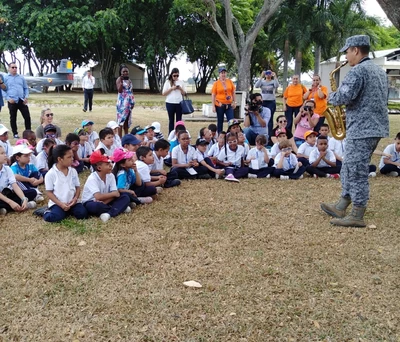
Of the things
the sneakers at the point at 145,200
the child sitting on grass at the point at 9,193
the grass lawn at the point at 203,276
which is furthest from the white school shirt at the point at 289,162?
the child sitting on grass at the point at 9,193

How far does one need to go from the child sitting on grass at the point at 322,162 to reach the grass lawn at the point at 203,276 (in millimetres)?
1588

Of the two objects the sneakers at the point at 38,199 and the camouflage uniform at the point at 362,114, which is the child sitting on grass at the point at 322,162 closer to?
the camouflage uniform at the point at 362,114

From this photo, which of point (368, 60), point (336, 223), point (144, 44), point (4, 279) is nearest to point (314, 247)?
point (336, 223)

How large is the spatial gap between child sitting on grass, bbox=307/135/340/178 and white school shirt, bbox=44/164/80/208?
3709mm

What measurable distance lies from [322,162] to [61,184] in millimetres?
4040

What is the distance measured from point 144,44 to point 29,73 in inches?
422

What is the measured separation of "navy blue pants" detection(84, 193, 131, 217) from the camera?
440 centimetres

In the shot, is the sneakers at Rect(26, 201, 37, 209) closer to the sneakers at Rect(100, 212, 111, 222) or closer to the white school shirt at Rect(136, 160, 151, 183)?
the sneakers at Rect(100, 212, 111, 222)

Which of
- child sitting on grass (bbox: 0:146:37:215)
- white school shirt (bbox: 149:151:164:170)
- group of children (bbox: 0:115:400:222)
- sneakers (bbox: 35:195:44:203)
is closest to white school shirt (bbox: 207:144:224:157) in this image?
group of children (bbox: 0:115:400:222)

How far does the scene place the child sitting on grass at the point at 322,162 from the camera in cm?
650

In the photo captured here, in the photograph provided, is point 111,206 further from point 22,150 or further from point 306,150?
point 306,150

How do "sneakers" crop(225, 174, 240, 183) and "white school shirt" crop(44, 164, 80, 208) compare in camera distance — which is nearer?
"white school shirt" crop(44, 164, 80, 208)

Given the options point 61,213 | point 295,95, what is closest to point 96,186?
point 61,213

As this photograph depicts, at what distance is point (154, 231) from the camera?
4.12 metres
